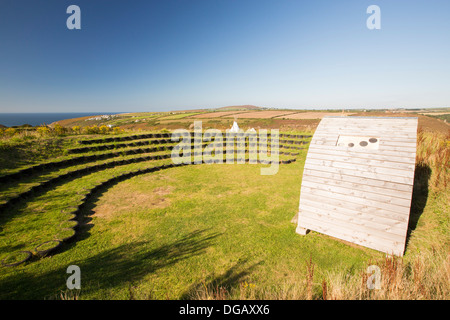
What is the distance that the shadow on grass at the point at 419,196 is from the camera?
5926 mm

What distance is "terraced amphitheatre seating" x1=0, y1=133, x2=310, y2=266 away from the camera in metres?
5.61

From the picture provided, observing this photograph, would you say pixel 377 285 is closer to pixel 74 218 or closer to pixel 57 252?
pixel 57 252

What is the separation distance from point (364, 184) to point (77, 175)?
1349cm

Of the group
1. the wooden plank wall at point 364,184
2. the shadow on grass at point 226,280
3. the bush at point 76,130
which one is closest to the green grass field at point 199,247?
the shadow on grass at point 226,280

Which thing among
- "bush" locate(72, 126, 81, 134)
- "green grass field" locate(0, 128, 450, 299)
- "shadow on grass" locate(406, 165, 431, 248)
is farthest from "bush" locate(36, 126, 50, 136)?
"shadow on grass" locate(406, 165, 431, 248)

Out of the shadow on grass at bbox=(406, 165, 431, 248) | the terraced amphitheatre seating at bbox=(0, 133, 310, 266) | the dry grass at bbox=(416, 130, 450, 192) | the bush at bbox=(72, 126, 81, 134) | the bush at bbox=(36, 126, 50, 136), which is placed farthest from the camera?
the bush at bbox=(72, 126, 81, 134)

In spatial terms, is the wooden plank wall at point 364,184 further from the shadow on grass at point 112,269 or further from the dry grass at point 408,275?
the shadow on grass at point 112,269

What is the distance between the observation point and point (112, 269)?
14.9ft

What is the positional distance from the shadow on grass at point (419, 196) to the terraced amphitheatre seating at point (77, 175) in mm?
7444

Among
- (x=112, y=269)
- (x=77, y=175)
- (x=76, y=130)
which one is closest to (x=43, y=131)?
(x=76, y=130)

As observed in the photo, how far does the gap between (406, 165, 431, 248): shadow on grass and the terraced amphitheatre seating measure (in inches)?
293

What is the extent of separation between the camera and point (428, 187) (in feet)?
23.3

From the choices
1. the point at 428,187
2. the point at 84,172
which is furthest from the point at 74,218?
the point at 428,187

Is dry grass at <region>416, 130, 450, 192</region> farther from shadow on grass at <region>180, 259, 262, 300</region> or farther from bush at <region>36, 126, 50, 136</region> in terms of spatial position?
bush at <region>36, 126, 50, 136</region>
